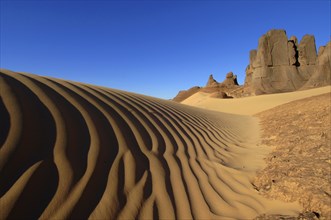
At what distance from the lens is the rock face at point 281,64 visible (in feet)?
98.8

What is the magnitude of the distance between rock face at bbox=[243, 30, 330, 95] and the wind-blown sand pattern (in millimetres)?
28538

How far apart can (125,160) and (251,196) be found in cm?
132

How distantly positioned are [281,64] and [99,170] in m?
33.3

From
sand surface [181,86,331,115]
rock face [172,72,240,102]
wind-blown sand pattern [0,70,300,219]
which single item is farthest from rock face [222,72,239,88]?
wind-blown sand pattern [0,70,300,219]

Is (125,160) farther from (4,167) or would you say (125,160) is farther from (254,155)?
(254,155)

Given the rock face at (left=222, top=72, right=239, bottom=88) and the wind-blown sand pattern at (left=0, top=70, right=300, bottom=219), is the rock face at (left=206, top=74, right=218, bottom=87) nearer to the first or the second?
the rock face at (left=222, top=72, right=239, bottom=88)

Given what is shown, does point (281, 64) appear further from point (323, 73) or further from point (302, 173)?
point (302, 173)

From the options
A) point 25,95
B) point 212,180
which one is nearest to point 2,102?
point 25,95

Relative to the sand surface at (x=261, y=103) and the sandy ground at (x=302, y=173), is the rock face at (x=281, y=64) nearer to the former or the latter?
the sand surface at (x=261, y=103)

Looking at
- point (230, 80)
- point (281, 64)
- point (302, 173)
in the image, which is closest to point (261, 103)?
point (281, 64)

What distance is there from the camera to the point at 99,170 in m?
2.16

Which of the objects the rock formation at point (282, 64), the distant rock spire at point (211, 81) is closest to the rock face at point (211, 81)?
the distant rock spire at point (211, 81)

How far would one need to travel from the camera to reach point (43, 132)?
2271 mm

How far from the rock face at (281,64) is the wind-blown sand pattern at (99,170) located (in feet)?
93.6
